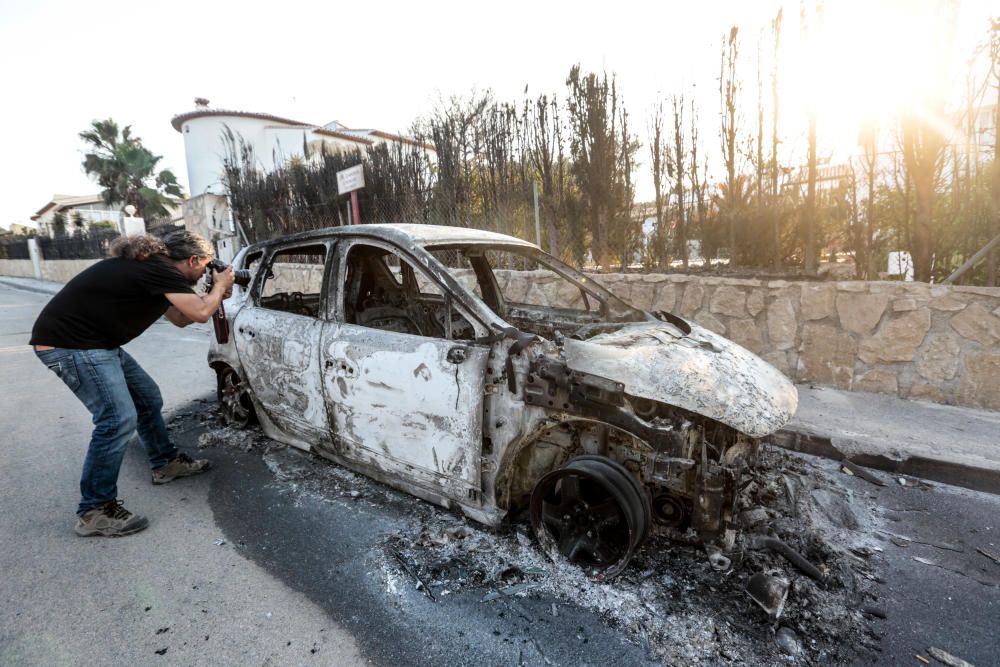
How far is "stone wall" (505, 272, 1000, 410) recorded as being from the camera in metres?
4.29

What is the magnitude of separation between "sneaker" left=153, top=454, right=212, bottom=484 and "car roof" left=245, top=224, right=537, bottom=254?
178 cm

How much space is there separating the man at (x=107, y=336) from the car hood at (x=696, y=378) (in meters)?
2.39

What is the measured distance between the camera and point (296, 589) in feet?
8.06

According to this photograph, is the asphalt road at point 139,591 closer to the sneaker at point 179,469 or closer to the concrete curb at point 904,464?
the sneaker at point 179,469

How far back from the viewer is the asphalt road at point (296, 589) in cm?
208

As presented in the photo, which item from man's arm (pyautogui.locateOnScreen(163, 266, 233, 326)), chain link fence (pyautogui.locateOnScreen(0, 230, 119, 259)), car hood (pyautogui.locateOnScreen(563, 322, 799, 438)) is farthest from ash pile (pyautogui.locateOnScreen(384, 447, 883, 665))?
chain link fence (pyautogui.locateOnScreen(0, 230, 119, 259))

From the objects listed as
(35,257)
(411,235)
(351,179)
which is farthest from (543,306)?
(35,257)

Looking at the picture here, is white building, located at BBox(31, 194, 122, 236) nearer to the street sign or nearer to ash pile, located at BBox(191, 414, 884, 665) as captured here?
the street sign

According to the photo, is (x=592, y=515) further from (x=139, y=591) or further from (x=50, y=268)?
(x=50, y=268)

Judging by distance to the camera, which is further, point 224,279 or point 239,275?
point 239,275

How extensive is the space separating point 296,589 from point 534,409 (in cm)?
145

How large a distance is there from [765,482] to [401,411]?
2407mm

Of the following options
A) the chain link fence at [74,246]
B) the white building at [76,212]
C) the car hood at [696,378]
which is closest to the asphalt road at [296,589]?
the car hood at [696,378]

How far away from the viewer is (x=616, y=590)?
2414 mm
